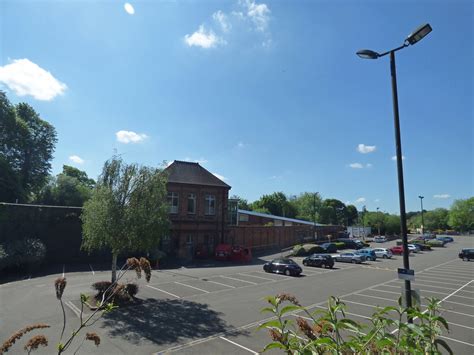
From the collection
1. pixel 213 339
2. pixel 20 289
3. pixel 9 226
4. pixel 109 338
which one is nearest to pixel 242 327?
pixel 213 339

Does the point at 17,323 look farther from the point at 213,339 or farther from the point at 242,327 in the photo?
the point at 242,327

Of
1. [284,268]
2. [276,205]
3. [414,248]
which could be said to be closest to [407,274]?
[284,268]

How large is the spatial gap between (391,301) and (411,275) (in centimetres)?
1202

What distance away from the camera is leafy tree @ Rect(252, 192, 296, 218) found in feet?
335

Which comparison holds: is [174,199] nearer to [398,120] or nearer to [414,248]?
[398,120]

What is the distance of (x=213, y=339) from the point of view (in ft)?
37.8

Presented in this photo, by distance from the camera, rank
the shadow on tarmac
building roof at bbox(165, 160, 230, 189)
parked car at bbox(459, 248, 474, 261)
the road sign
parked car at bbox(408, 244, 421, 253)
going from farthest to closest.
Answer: parked car at bbox(408, 244, 421, 253) < parked car at bbox(459, 248, 474, 261) < building roof at bbox(165, 160, 230, 189) < the shadow on tarmac < the road sign

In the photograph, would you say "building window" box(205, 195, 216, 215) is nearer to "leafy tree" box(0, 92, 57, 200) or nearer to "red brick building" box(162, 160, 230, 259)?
"red brick building" box(162, 160, 230, 259)

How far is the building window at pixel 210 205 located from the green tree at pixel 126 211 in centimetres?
2286

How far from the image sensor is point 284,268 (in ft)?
91.7

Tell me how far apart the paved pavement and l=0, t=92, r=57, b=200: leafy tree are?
23.7 m

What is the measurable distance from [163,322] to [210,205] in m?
28.2

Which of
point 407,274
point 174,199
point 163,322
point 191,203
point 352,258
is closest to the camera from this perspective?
point 407,274

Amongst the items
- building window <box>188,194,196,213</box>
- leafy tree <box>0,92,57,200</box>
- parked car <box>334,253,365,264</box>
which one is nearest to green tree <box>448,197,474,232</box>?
parked car <box>334,253,365,264</box>
